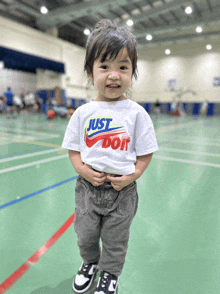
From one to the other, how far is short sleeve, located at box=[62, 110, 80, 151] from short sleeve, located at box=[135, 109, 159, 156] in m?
0.34

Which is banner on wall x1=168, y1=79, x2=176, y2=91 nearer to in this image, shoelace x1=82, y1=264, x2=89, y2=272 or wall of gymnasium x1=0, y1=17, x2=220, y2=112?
→ wall of gymnasium x1=0, y1=17, x2=220, y2=112

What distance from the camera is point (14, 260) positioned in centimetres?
156

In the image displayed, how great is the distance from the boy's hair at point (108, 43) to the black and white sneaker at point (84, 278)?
124 cm

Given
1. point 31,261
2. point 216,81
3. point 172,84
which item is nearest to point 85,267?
point 31,261

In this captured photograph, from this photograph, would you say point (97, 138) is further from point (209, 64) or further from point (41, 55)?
point (209, 64)

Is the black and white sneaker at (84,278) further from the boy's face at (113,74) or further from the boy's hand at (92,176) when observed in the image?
the boy's face at (113,74)

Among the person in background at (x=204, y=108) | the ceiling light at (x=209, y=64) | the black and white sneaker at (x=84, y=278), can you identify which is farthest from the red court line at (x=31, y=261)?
the ceiling light at (x=209, y=64)

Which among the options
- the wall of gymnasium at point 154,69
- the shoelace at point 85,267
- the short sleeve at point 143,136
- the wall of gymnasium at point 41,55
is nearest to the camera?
the short sleeve at point 143,136

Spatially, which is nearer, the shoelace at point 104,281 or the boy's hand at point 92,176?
the boy's hand at point 92,176

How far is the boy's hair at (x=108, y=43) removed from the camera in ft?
3.46

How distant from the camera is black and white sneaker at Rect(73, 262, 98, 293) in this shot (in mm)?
1332

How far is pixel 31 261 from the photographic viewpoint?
5.08 feet

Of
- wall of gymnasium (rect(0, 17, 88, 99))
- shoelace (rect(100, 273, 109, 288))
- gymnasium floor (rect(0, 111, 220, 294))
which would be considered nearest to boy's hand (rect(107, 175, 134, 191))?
shoelace (rect(100, 273, 109, 288))

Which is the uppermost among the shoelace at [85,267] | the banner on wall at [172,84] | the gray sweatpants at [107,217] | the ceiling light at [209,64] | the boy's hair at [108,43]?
the ceiling light at [209,64]
